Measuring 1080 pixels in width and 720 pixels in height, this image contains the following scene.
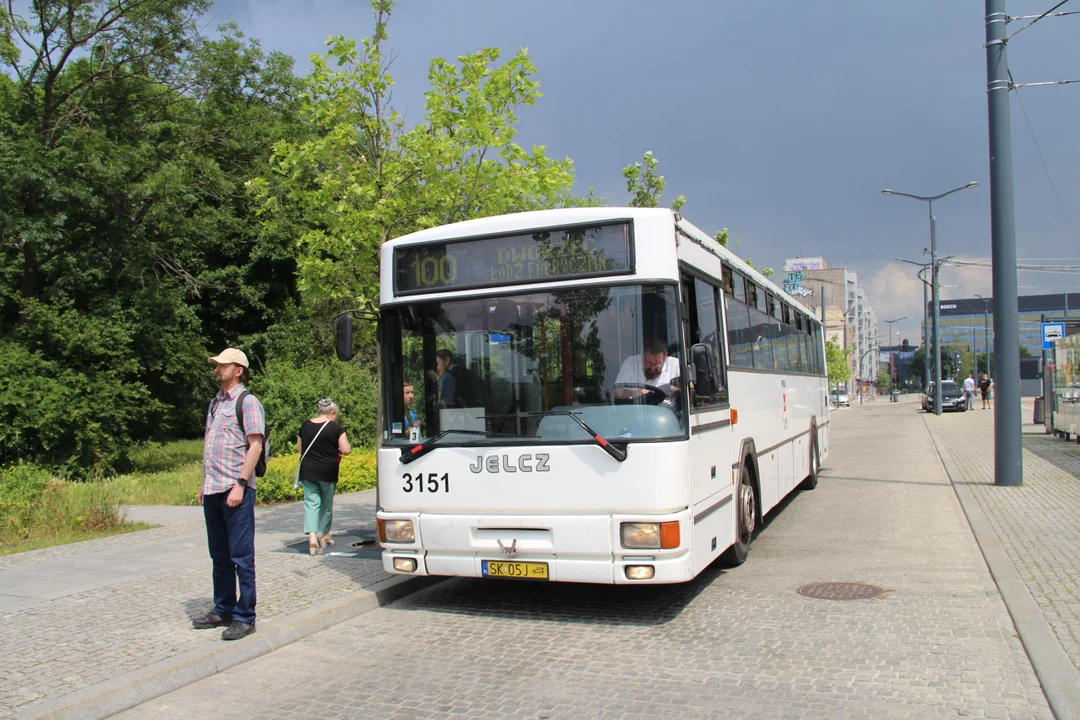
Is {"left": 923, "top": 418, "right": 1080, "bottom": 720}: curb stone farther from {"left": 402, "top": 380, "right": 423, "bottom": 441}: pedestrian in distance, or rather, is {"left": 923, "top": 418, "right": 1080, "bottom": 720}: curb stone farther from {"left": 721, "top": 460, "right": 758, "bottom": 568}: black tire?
{"left": 402, "top": 380, "right": 423, "bottom": 441}: pedestrian in distance

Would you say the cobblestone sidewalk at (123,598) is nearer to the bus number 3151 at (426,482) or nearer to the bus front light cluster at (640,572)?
the bus number 3151 at (426,482)

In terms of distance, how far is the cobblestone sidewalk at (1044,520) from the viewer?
684 centimetres

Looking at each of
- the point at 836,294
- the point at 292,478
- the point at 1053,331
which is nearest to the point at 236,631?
the point at 292,478

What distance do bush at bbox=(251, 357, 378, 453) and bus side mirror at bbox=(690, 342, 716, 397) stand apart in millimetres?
13348

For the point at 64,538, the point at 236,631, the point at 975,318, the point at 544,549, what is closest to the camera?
the point at 236,631

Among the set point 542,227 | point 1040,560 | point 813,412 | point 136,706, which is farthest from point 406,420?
point 813,412

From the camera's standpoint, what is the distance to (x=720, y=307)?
8352 mm

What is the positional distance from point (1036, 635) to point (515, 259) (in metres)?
4.54

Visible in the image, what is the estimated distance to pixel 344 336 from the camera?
7.41m

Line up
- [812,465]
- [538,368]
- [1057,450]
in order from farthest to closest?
[1057,450], [812,465], [538,368]

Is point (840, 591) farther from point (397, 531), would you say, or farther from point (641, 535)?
point (397, 531)

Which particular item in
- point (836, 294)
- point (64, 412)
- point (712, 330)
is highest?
point (836, 294)

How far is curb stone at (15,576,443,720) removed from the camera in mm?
5020

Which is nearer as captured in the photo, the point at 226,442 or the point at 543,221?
the point at 226,442
